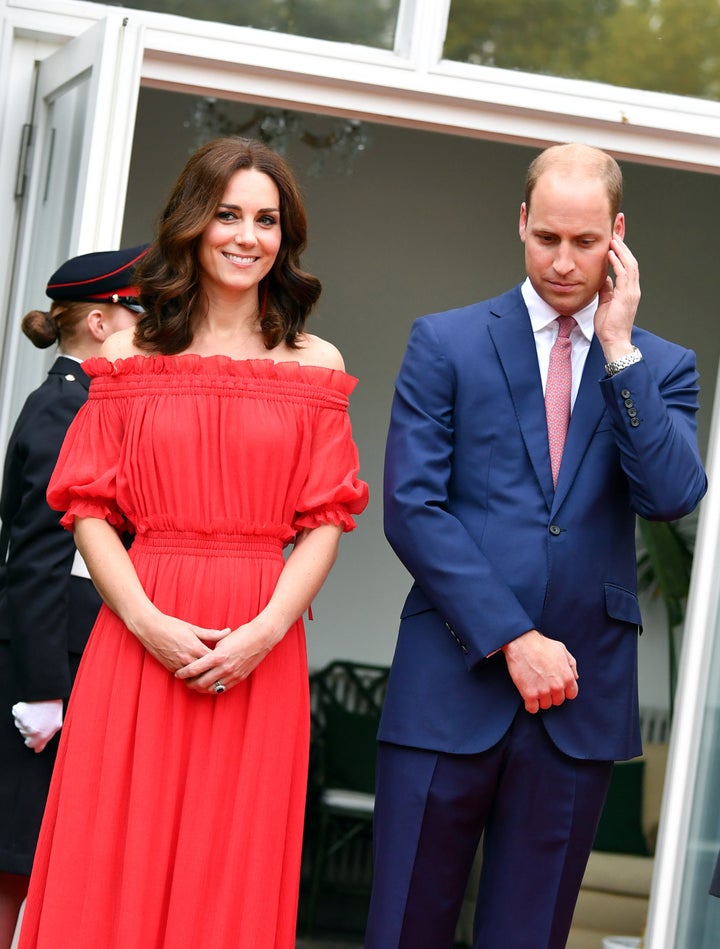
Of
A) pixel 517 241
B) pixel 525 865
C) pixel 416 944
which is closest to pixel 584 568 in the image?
pixel 525 865

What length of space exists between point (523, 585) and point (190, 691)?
1.91 ft

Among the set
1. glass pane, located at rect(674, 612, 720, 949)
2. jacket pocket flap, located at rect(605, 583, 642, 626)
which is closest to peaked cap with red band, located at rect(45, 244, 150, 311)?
jacket pocket flap, located at rect(605, 583, 642, 626)

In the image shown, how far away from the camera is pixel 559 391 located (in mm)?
2482

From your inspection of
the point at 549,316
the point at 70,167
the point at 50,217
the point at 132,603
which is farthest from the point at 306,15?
the point at 132,603

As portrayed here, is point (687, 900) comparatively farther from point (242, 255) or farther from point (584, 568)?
point (242, 255)

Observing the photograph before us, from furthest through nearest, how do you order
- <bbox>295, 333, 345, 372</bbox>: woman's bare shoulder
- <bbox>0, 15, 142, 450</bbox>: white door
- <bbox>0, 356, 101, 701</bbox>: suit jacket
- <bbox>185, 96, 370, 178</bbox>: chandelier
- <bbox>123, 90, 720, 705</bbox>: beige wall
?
<bbox>123, 90, 720, 705</bbox>: beige wall
<bbox>185, 96, 370, 178</bbox>: chandelier
<bbox>0, 15, 142, 450</bbox>: white door
<bbox>0, 356, 101, 701</bbox>: suit jacket
<bbox>295, 333, 345, 372</bbox>: woman's bare shoulder

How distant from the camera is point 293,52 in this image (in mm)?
3639

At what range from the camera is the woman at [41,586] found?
2912 mm

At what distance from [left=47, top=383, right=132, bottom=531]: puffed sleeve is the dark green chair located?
11.9 ft

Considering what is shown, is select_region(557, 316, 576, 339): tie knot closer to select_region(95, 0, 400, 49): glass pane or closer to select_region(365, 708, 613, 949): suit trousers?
select_region(365, 708, 613, 949): suit trousers

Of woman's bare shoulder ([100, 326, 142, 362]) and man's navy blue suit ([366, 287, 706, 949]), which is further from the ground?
woman's bare shoulder ([100, 326, 142, 362])

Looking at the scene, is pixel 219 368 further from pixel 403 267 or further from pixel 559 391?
pixel 403 267

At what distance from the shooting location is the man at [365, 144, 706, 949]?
2.35 m

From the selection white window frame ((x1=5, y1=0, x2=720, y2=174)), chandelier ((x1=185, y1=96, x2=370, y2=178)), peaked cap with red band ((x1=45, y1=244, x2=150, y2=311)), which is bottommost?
peaked cap with red band ((x1=45, y1=244, x2=150, y2=311))
